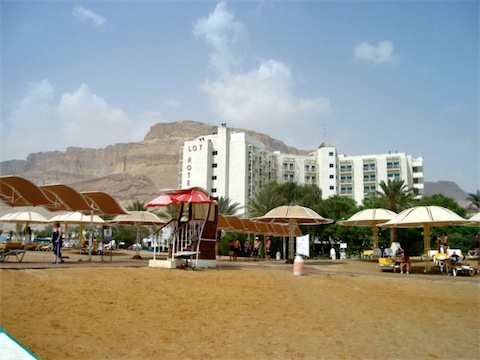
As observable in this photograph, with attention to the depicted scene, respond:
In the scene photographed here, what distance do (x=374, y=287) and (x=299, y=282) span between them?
7.42ft

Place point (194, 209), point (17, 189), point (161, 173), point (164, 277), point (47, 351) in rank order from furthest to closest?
point (161, 173) < point (194, 209) < point (17, 189) < point (164, 277) < point (47, 351)

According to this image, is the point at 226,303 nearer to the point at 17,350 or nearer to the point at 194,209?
the point at 17,350

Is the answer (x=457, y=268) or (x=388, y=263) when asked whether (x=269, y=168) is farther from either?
(x=457, y=268)

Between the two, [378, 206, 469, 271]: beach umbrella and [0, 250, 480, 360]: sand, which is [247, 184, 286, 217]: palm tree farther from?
[0, 250, 480, 360]: sand

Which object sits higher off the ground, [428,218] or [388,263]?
[428,218]

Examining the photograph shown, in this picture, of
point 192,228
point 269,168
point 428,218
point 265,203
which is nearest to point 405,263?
point 428,218

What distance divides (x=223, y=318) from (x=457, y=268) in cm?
1303

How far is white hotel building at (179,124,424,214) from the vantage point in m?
84.2

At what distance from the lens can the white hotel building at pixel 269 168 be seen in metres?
84.2

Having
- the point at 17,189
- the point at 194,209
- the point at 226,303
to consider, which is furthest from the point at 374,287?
the point at 17,189

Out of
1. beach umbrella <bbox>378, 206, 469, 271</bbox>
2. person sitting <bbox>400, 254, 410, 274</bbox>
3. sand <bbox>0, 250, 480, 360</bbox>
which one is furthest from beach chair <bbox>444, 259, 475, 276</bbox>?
sand <bbox>0, 250, 480, 360</bbox>

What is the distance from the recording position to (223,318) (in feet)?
27.2

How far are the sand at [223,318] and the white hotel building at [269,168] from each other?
71058mm

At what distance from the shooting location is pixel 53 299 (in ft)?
28.1
